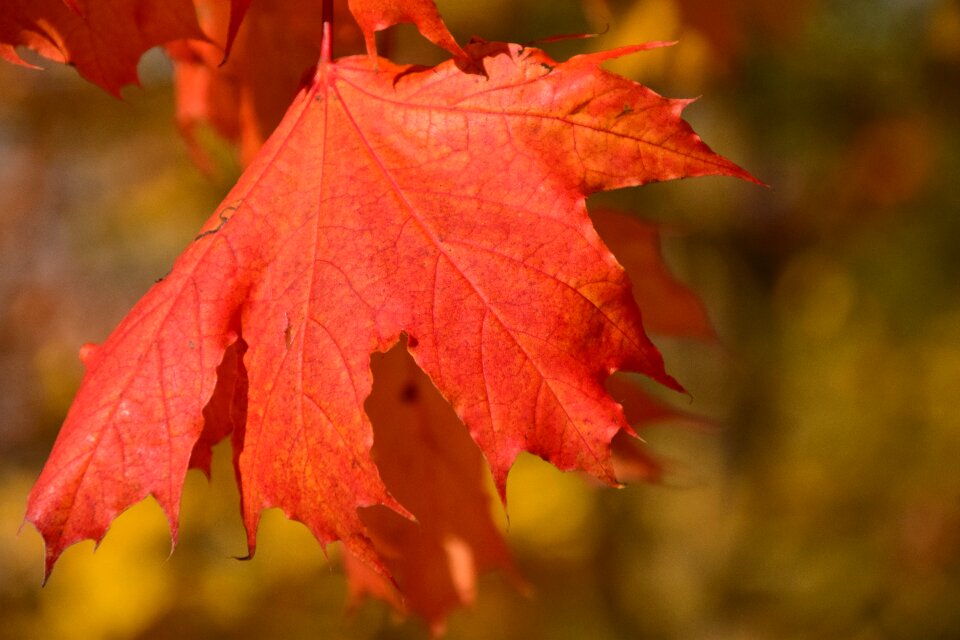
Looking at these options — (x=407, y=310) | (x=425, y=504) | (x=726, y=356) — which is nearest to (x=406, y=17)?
(x=407, y=310)

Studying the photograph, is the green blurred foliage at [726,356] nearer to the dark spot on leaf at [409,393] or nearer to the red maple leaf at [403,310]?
the dark spot on leaf at [409,393]

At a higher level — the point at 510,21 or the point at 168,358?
the point at 168,358

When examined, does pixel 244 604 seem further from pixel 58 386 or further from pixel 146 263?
pixel 146 263

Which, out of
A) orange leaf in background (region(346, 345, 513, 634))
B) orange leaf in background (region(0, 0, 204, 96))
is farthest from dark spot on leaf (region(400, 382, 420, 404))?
orange leaf in background (region(0, 0, 204, 96))

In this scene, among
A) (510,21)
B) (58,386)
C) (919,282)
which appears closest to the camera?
(58,386)

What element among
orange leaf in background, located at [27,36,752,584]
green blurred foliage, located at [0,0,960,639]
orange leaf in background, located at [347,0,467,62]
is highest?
orange leaf in background, located at [347,0,467,62]

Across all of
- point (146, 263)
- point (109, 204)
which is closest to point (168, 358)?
point (109, 204)

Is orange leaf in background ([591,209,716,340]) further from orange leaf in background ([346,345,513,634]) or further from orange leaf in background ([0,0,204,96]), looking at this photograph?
orange leaf in background ([0,0,204,96])
